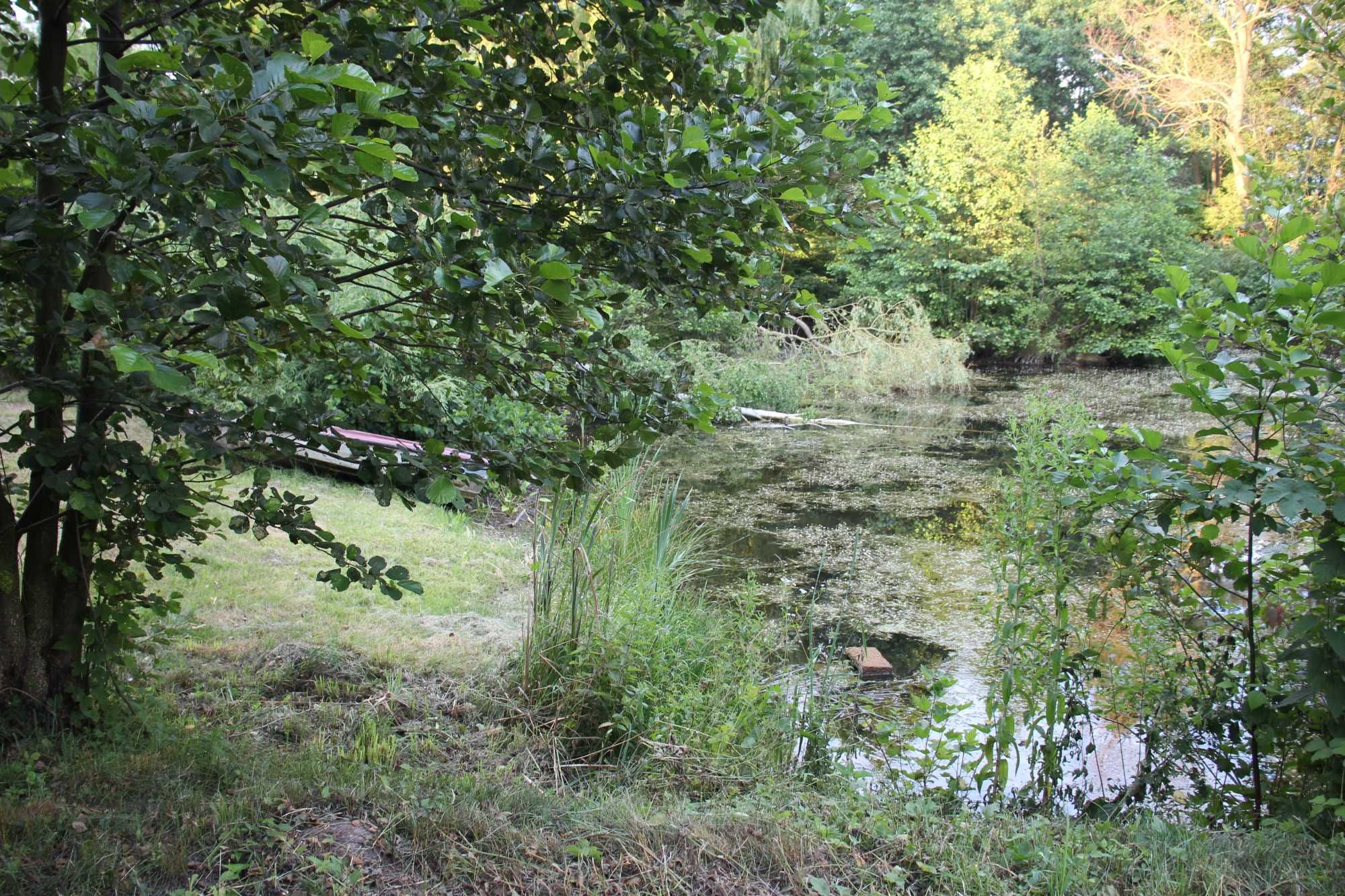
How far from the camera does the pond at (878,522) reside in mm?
5320

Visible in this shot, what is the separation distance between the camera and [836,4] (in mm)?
2521

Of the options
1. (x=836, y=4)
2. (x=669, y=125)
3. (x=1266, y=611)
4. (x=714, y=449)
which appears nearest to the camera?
(x=669, y=125)

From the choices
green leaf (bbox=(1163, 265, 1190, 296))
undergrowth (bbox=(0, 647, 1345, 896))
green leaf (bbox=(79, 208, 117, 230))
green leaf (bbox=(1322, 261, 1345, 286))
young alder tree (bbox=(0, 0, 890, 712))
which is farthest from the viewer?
green leaf (bbox=(1163, 265, 1190, 296))

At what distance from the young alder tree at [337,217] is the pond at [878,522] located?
0.91 m

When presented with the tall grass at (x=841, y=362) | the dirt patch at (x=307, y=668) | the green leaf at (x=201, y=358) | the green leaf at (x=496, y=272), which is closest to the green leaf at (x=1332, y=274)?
the green leaf at (x=496, y=272)

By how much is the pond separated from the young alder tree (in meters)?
0.91

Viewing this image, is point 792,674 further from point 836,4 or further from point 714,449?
point 714,449

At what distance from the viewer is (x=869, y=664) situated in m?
4.79

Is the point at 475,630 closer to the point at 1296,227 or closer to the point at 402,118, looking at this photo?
the point at 402,118

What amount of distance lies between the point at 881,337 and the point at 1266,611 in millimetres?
14847

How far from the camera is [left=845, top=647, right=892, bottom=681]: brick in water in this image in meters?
4.73

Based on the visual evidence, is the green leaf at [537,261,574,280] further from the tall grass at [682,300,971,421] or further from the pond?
the tall grass at [682,300,971,421]

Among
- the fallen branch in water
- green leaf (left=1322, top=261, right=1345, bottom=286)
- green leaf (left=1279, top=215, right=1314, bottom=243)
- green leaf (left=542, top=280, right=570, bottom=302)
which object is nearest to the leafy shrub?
the fallen branch in water

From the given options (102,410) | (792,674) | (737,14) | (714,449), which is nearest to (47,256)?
(102,410)
